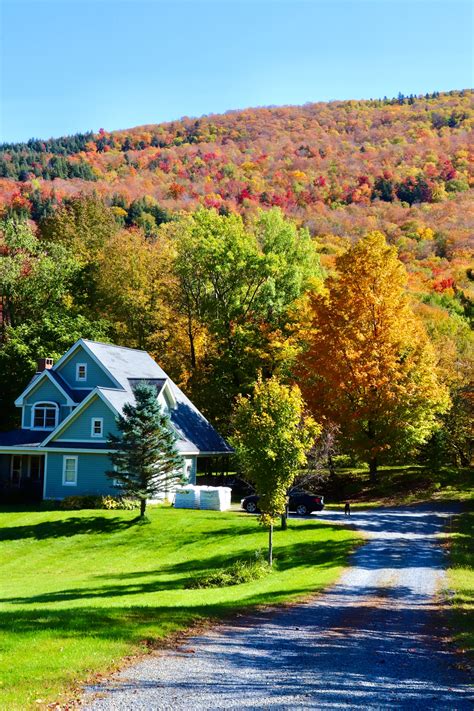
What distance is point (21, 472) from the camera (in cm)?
4381

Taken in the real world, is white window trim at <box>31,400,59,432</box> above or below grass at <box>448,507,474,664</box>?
above

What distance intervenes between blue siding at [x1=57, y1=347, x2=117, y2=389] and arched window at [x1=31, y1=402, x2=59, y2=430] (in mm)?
1919

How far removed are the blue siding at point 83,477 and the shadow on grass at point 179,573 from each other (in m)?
13.8

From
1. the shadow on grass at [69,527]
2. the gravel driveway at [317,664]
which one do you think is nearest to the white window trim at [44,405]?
the shadow on grass at [69,527]

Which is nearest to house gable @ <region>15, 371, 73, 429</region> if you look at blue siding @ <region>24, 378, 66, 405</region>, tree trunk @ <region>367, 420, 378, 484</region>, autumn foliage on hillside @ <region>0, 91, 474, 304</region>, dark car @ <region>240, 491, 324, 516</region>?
blue siding @ <region>24, 378, 66, 405</region>

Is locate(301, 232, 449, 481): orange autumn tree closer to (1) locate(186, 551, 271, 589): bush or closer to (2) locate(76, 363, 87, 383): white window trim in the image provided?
(2) locate(76, 363, 87, 383): white window trim

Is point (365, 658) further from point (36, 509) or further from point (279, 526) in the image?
point (36, 509)

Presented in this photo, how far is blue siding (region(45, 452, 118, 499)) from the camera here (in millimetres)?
39625

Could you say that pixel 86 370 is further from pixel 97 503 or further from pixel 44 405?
pixel 97 503

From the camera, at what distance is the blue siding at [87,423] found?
4019 centimetres

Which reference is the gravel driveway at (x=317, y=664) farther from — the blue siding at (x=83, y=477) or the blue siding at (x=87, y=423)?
the blue siding at (x=87, y=423)

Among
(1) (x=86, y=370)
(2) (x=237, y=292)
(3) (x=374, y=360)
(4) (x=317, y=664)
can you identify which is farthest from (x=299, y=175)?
(4) (x=317, y=664)

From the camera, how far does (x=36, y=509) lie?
38469 mm

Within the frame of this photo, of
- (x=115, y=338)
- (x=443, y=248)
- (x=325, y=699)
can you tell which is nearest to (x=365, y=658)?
(x=325, y=699)
